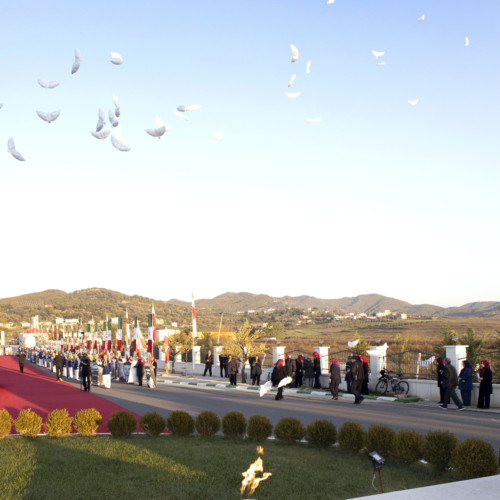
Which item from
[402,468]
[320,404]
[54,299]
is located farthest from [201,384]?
[54,299]

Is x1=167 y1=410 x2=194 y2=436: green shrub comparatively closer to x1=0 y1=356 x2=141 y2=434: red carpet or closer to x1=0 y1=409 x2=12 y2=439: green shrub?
x1=0 y1=356 x2=141 y2=434: red carpet

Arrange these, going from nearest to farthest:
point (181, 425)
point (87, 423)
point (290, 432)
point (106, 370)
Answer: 1. point (290, 432)
2. point (181, 425)
3. point (87, 423)
4. point (106, 370)

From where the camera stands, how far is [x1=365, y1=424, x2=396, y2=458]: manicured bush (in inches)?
385

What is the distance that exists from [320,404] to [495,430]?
701cm

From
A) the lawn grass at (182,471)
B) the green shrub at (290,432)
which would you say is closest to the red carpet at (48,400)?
the lawn grass at (182,471)

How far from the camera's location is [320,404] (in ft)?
63.6

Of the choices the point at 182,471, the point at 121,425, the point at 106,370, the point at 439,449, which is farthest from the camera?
the point at 106,370

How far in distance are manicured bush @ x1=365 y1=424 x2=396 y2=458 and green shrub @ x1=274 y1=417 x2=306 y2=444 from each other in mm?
1663

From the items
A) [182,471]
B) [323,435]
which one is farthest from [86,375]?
[182,471]

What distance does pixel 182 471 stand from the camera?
9.16m

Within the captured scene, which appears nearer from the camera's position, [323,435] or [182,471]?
[182,471]

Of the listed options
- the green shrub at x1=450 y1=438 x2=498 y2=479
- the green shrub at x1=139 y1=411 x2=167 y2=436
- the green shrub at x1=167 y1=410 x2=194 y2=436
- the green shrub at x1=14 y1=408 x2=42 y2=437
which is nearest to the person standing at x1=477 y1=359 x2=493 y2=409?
the green shrub at x1=167 y1=410 x2=194 y2=436

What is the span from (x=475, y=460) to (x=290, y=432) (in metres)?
4.03

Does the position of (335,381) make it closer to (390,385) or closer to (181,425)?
(390,385)
